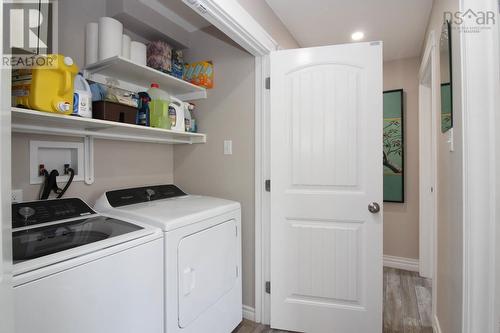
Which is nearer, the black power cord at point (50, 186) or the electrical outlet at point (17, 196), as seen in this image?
the electrical outlet at point (17, 196)

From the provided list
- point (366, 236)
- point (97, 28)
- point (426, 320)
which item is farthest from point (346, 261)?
point (97, 28)

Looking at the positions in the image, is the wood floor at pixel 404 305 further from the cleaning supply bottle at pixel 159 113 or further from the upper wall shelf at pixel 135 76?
the upper wall shelf at pixel 135 76

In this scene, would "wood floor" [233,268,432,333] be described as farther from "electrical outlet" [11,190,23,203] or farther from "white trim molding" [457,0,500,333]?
"electrical outlet" [11,190,23,203]

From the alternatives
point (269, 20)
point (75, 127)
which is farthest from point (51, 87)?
point (269, 20)

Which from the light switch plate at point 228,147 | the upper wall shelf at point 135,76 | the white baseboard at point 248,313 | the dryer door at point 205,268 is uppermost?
the upper wall shelf at point 135,76

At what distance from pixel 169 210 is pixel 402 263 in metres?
2.80

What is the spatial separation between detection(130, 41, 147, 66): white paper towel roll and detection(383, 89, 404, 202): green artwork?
2.61 m

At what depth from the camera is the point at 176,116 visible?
1.98m

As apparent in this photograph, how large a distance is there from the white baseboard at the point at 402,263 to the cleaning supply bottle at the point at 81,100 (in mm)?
3307

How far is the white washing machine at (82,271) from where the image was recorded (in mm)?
857

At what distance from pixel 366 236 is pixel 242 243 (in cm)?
92

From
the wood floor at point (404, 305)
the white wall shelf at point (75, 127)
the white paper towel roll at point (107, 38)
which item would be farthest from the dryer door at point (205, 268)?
the white paper towel roll at point (107, 38)

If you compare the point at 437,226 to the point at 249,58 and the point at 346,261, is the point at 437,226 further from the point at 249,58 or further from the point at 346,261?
the point at 249,58

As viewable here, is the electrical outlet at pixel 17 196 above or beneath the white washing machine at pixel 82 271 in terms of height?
above
